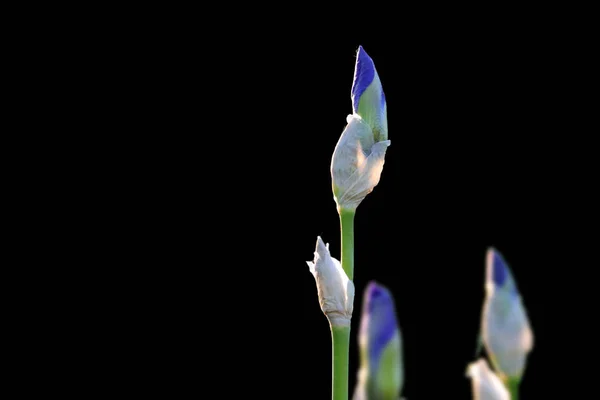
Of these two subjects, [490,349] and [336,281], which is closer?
[336,281]

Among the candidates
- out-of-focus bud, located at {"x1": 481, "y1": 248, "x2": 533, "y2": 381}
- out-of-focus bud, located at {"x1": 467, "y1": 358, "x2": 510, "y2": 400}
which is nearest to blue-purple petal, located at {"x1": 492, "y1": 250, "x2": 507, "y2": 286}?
out-of-focus bud, located at {"x1": 481, "y1": 248, "x2": 533, "y2": 381}

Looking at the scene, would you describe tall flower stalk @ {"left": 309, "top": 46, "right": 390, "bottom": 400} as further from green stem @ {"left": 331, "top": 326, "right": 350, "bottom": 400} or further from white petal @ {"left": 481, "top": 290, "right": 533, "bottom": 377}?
white petal @ {"left": 481, "top": 290, "right": 533, "bottom": 377}

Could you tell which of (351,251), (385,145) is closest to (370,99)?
(385,145)

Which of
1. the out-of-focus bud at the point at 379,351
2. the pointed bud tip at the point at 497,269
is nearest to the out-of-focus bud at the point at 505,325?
the pointed bud tip at the point at 497,269

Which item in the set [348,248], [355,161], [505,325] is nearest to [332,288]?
[348,248]

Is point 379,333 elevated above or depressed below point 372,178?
below

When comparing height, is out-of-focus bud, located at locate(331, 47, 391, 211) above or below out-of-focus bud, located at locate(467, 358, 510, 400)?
above

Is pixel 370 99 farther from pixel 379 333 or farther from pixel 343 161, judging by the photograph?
pixel 379 333
